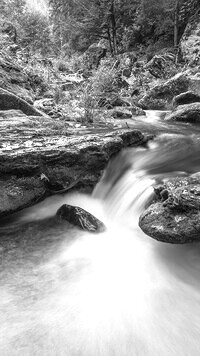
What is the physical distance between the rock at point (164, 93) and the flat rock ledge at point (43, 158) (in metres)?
8.59

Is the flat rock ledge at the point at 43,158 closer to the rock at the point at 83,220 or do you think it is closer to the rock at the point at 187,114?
the rock at the point at 83,220

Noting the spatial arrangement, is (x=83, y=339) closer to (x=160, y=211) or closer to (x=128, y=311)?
(x=128, y=311)

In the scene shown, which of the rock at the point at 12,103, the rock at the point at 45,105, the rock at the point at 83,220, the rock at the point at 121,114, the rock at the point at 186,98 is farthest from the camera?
the rock at the point at 186,98

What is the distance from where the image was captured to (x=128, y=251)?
4352 millimetres

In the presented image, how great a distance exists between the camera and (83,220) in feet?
15.4

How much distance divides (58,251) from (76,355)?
69.3 inches

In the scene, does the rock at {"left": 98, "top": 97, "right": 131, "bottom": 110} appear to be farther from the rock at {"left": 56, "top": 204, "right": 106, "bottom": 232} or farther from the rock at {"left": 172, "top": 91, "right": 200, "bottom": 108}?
the rock at {"left": 56, "top": 204, "right": 106, "bottom": 232}

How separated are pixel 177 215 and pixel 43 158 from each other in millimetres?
2418

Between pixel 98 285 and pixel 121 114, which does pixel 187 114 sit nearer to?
pixel 121 114

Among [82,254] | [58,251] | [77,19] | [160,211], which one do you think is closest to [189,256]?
[160,211]

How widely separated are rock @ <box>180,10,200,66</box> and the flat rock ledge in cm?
1447

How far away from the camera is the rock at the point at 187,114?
10461 mm

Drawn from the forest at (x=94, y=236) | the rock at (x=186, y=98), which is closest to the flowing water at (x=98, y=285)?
the forest at (x=94, y=236)

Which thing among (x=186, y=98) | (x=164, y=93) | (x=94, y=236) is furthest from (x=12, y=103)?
(x=164, y=93)
